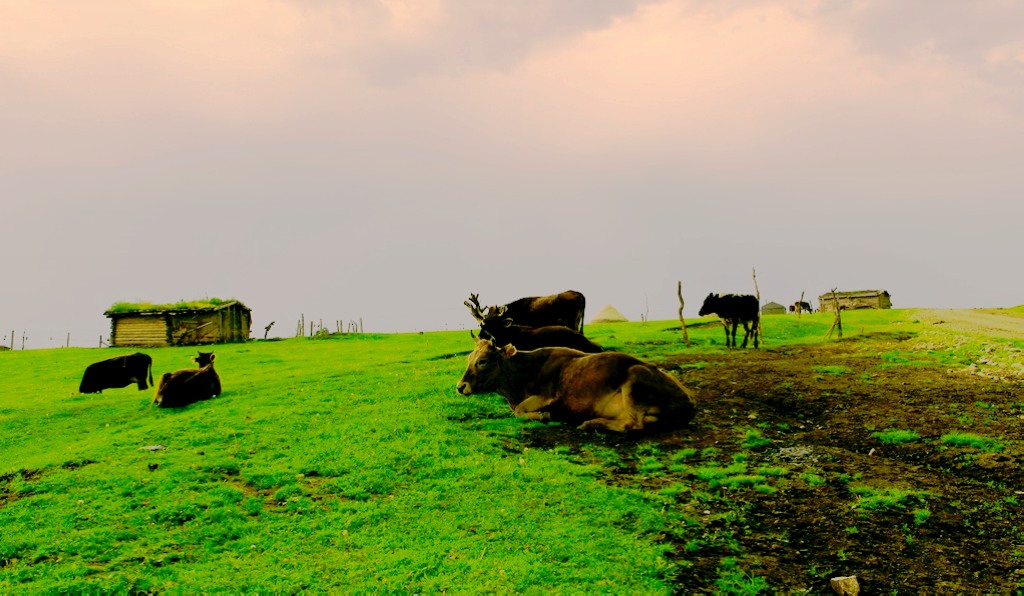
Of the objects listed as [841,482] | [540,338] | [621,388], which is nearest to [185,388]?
[540,338]

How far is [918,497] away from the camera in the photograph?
7.95m

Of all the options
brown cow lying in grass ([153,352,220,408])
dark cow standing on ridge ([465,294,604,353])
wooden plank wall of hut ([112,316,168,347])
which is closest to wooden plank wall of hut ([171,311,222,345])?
wooden plank wall of hut ([112,316,168,347])

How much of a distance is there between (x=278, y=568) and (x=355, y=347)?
33976 mm

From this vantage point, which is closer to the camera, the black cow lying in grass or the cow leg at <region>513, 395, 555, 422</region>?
the cow leg at <region>513, 395, 555, 422</region>

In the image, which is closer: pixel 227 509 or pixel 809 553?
pixel 809 553

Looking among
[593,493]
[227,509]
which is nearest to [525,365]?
[593,493]

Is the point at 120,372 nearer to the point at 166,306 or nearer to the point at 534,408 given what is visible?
the point at 534,408

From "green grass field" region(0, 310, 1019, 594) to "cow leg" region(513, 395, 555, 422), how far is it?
0.39m

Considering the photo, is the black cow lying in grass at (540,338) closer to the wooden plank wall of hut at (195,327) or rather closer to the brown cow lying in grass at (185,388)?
the brown cow lying in grass at (185,388)

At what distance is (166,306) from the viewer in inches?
2082

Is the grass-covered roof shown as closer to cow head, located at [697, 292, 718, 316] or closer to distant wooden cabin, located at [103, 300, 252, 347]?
distant wooden cabin, located at [103, 300, 252, 347]

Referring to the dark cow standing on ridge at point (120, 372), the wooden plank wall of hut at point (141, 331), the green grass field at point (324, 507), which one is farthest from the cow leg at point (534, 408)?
the wooden plank wall of hut at point (141, 331)

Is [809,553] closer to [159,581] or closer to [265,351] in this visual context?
[159,581]

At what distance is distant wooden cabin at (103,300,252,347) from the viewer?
5238cm
